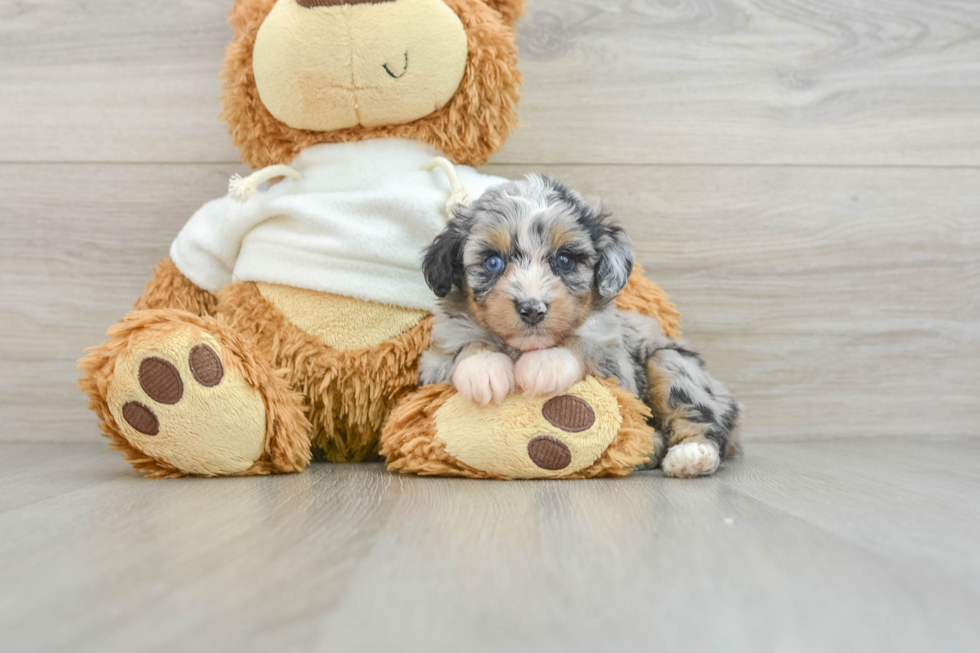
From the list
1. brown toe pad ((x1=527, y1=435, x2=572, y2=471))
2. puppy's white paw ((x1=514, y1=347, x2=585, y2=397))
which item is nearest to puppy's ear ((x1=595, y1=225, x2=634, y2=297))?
puppy's white paw ((x1=514, y1=347, x2=585, y2=397))

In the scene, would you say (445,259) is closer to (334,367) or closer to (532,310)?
(532,310)

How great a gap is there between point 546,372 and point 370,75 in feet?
2.02

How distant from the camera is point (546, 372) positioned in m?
1.19

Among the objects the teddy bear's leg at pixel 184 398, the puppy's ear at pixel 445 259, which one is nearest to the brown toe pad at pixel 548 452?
the puppy's ear at pixel 445 259

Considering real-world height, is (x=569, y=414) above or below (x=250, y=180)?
below

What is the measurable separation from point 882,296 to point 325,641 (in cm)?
167

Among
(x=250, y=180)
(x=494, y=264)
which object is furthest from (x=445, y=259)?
(x=250, y=180)

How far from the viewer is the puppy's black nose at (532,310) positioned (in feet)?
3.80

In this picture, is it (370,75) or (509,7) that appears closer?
(370,75)

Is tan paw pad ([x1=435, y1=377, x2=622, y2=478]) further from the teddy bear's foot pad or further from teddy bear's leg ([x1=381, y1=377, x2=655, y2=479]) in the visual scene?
the teddy bear's foot pad

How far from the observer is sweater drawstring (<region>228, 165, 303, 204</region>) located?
1356 millimetres

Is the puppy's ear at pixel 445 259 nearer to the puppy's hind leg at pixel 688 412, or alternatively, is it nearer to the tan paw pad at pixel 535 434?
the tan paw pad at pixel 535 434

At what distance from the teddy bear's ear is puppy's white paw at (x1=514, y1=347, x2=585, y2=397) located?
2.28 ft

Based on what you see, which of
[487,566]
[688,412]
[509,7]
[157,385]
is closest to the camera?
[487,566]
